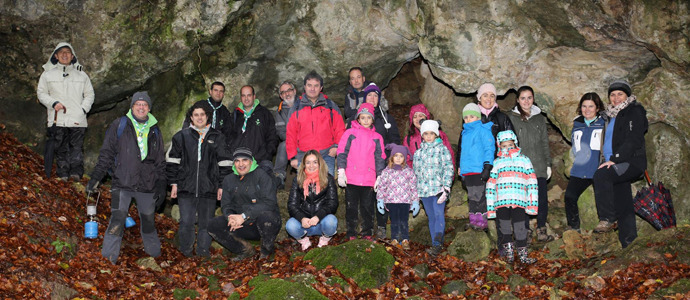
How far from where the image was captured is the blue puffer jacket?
892 centimetres

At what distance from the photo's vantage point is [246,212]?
9.04 metres

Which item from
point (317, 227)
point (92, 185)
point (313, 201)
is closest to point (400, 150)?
point (313, 201)

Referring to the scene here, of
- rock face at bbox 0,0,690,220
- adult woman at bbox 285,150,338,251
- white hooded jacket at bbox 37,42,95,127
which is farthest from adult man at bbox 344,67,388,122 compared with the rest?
white hooded jacket at bbox 37,42,95,127

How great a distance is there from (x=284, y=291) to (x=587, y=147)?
5.77m

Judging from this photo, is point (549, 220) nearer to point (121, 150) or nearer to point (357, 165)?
point (357, 165)

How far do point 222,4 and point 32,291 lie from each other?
24.7 feet

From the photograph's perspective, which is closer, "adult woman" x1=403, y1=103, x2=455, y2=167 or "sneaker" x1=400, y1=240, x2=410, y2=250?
"sneaker" x1=400, y1=240, x2=410, y2=250

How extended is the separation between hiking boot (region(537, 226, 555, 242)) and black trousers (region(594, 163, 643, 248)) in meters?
1.07

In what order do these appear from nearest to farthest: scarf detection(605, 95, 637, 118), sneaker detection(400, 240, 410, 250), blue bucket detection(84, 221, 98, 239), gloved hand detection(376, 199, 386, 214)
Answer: scarf detection(605, 95, 637, 118) < sneaker detection(400, 240, 410, 250) < blue bucket detection(84, 221, 98, 239) < gloved hand detection(376, 199, 386, 214)

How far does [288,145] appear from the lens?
10273 mm

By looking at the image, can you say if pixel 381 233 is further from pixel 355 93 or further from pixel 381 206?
pixel 355 93

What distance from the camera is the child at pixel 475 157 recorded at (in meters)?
9.07

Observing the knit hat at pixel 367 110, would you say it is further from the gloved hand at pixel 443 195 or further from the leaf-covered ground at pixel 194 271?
the leaf-covered ground at pixel 194 271

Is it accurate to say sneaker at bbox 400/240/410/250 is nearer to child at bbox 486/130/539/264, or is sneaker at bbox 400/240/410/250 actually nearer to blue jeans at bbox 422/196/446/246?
blue jeans at bbox 422/196/446/246
